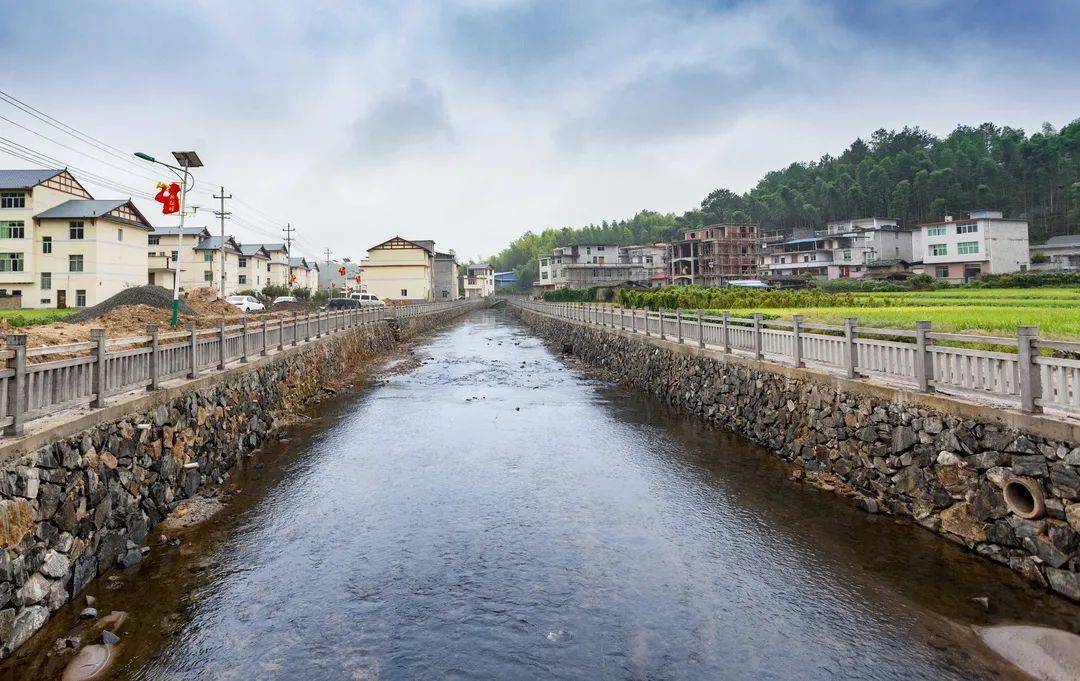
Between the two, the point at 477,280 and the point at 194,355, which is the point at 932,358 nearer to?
the point at 194,355

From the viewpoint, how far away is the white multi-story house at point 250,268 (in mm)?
80500

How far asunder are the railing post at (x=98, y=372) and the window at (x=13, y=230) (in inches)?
2027

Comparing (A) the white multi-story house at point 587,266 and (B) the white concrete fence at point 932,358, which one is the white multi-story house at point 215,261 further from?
(B) the white concrete fence at point 932,358

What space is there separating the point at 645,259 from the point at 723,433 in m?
89.8

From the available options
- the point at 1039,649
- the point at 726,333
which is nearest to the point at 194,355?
the point at 726,333

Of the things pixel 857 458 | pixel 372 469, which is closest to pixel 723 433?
pixel 857 458

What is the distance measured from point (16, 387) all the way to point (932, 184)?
11789cm

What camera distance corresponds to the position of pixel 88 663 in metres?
6.05

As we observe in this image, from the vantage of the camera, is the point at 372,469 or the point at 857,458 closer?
the point at 857,458

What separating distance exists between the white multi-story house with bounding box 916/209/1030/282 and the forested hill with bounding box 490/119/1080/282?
22380 millimetres

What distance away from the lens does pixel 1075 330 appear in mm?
11391

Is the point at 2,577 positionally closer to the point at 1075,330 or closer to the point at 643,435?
the point at 643,435

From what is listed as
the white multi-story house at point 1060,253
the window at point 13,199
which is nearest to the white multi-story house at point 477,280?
the window at point 13,199

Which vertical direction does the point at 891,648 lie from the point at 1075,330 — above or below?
below
